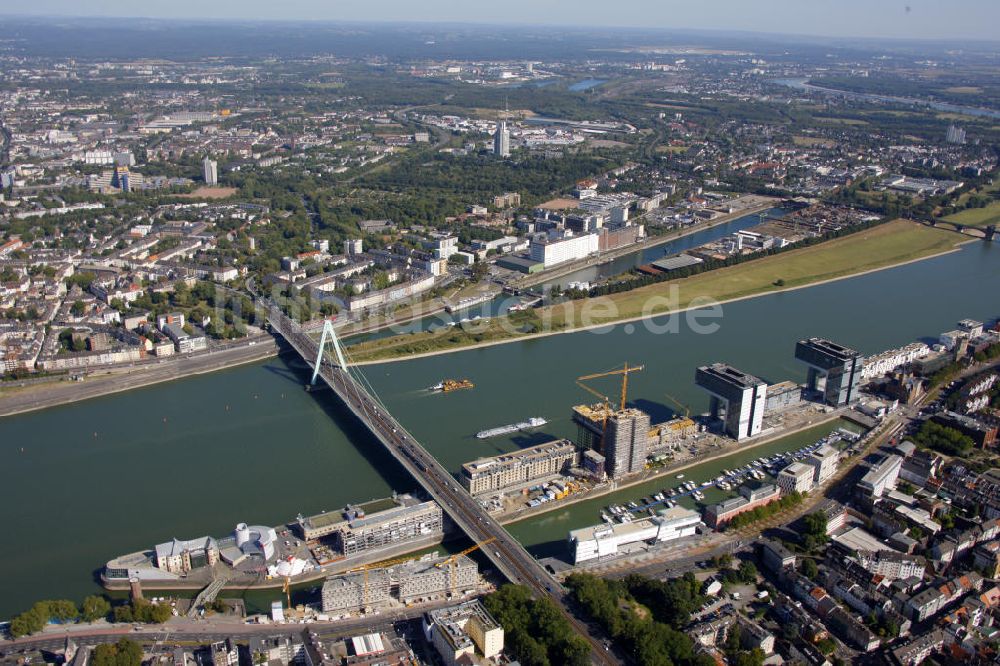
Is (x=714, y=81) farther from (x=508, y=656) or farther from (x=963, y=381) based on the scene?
(x=508, y=656)

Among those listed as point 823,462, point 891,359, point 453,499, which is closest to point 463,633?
point 453,499

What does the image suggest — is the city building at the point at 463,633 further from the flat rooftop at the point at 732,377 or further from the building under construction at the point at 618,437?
the flat rooftop at the point at 732,377

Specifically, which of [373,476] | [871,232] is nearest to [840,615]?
[373,476]

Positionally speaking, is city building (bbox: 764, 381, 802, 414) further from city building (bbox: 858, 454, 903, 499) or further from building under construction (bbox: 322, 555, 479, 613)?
building under construction (bbox: 322, 555, 479, 613)

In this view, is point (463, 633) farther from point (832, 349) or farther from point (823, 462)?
point (832, 349)

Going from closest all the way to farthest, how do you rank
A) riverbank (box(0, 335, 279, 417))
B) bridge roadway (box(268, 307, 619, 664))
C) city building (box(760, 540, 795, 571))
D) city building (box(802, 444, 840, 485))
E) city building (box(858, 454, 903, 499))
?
bridge roadway (box(268, 307, 619, 664)), city building (box(760, 540, 795, 571)), city building (box(858, 454, 903, 499)), city building (box(802, 444, 840, 485)), riverbank (box(0, 335, 279, 417))

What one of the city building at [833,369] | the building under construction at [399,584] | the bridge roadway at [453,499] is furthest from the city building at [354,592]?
the city building at [833,369]

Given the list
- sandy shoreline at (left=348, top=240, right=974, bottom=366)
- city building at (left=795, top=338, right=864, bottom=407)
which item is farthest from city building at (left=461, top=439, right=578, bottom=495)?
city building at (left=795, top=338, right=864, bottom=407)
